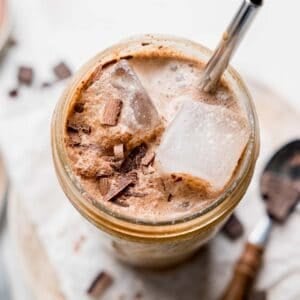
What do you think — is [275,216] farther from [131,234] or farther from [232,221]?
[131,234]

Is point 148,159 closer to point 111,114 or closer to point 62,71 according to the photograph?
point 111,114

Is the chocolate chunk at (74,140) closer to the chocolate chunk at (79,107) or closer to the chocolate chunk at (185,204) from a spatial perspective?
the chocolate chunk at (79,107)

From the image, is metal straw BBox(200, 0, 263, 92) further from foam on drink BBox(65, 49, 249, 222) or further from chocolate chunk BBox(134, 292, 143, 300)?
chocolate chunk BBox(134, 292, 143, 300)

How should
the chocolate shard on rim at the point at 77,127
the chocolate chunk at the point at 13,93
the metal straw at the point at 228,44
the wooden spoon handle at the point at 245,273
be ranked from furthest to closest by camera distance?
the chocolate chunk at the point at 13,93 → the wooden spoon handle at the point at 245,273 → the chocolate shard on rim at the point at 77,127 → the metal straw at the point at 228,44

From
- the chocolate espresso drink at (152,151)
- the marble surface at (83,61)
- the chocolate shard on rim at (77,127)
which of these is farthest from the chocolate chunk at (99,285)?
the chocolate shard on rim at (77,127)

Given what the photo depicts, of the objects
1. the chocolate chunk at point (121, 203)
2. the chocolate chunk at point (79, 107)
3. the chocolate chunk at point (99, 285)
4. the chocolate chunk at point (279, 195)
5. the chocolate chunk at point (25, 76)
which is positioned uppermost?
the chocolate chunk at point (79, 107)

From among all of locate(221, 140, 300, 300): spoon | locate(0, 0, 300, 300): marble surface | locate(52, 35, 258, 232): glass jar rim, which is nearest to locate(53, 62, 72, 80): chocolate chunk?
locate(0, 0, 300, 300): marble surface

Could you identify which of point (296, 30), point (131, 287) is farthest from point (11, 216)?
point (296, 30)
